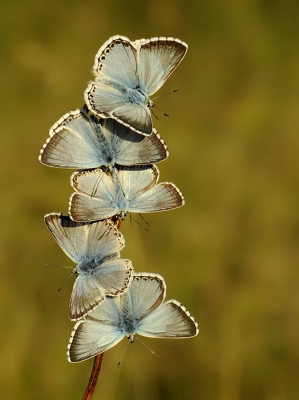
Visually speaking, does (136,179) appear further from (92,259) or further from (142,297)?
(142,297)

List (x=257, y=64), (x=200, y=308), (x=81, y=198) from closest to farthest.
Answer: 1. (x=81, y=198)
2. (x=200, y=308)
3. (x=257, y=64)

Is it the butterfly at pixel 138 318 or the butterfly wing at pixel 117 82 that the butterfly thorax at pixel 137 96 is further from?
the butterfly at pixel 138 318

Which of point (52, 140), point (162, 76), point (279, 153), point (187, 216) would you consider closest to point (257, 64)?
point (279, 153)

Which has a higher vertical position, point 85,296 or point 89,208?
point 89,208

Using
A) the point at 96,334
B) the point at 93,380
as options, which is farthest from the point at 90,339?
the point at 93,380

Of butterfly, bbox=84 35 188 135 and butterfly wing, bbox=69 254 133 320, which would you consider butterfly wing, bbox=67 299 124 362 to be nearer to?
butterfly wing, bbox=69 254 133 320

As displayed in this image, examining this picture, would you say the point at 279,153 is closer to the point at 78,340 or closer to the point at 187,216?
the point at 187,216
